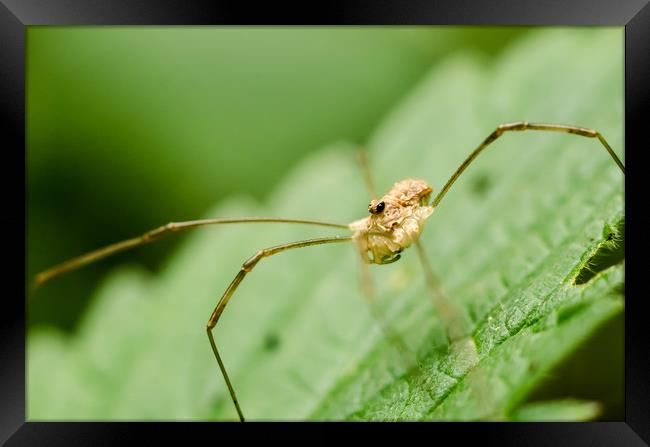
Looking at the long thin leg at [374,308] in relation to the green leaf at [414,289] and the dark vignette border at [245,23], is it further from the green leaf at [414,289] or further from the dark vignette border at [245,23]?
the dark vignette border at [245,23]

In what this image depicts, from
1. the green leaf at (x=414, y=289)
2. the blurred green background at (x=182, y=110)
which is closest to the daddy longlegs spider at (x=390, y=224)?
the green leaf at (x=414, y=289)

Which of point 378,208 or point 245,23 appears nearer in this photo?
point 245,23

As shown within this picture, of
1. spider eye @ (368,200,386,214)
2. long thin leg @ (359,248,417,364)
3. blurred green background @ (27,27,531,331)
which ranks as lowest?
long thin leg @ (359,248,417,364)

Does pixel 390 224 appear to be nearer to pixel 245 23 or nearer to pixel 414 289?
pixel 414 289

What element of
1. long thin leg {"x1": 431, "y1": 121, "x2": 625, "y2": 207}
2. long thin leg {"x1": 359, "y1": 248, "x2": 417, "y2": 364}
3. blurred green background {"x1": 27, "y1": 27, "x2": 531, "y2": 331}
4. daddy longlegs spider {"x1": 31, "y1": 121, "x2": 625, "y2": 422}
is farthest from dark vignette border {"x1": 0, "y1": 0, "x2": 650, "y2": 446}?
blurred green background {"x1": 27, "y1": 27, "x2": 531, "y2": 331}

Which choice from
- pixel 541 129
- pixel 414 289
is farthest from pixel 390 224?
pixel 541 129

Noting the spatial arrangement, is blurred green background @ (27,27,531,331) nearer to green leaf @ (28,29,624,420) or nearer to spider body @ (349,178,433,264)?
green leaf @ (28,29,624,420)
